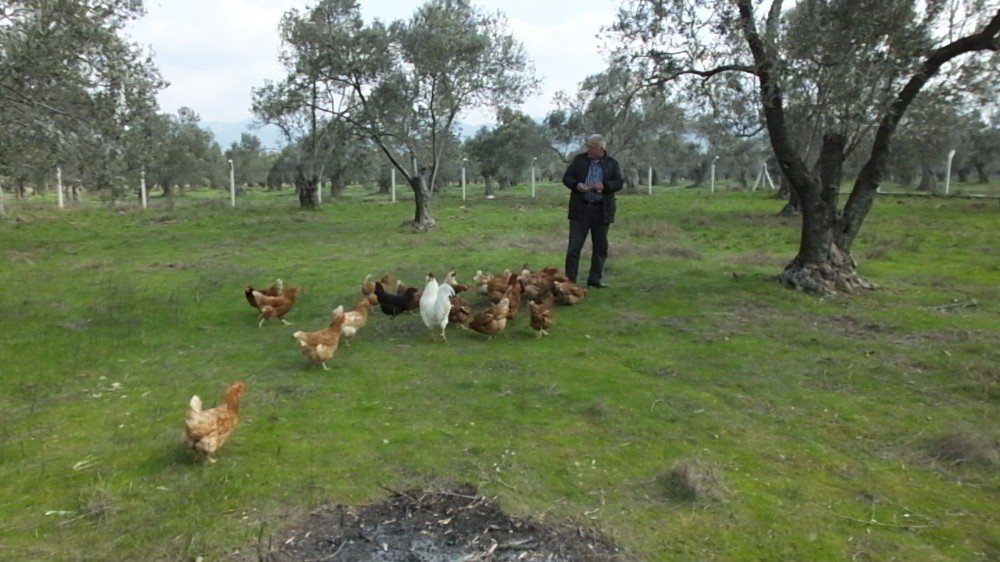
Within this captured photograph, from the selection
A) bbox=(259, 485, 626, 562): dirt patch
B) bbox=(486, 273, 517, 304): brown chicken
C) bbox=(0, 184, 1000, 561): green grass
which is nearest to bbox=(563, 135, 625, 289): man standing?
bbox=(0, 184, 1000, 561): green grass

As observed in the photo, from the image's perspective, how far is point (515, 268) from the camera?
47.4 feet

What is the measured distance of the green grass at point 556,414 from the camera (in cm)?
445

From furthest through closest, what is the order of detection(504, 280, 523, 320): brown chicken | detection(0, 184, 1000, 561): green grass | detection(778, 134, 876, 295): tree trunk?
detection(778, 134, 876, 295): tree trunk → detection(504, 280, 523, 320): brown chicken → detection(0, 184, 1000, 561): green grass

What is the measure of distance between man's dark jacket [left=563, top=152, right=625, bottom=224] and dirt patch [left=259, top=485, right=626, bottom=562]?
7348 millimetres

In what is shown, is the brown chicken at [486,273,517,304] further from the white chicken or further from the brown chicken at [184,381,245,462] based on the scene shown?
the brown chicken at [184,381,245,462]

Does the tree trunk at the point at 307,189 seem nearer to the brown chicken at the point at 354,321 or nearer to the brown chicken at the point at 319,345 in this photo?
the brown chicken at the point at 354,321

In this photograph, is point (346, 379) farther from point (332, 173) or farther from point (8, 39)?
point (332, 173)

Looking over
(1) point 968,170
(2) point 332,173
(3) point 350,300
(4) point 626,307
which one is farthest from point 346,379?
(1) point 968,170

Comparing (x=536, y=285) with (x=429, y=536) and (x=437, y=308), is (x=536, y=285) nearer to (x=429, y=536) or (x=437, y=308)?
(x=437, y=308)

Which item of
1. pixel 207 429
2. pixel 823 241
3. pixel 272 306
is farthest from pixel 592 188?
pixel 207 429

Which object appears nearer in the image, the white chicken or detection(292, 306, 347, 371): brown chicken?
detection(292, 306, 347, 371): brown chicken

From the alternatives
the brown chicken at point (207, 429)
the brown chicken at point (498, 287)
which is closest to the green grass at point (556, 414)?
the brown chicken at point (207, 429)

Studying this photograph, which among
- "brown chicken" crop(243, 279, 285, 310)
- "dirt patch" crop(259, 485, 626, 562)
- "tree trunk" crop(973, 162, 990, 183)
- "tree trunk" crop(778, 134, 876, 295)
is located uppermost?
"tree trunk" crop(973, 162, 990, 183)

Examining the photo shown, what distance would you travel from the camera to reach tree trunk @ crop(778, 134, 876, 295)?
11625mm
